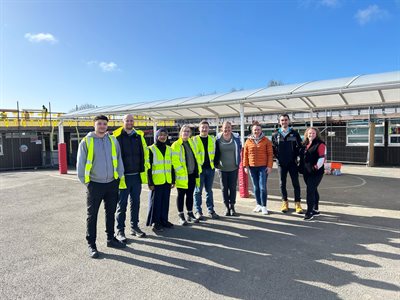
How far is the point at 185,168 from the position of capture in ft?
17.8

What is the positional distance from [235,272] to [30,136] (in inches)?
759

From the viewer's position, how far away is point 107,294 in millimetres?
3188

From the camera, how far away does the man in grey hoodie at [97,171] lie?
13.7 ft

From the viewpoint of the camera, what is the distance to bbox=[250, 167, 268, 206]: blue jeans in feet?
20.1

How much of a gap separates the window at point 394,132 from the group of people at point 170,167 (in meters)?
12.5

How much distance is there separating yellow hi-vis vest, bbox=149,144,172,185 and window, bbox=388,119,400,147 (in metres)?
14.9

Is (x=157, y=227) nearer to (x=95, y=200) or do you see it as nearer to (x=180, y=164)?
(x=180, y=164)

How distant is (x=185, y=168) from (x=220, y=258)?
1.89 meters

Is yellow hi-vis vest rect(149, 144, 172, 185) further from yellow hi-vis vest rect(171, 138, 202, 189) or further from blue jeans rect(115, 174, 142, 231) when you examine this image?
blue jeans rect(115, 174, 142, 231)

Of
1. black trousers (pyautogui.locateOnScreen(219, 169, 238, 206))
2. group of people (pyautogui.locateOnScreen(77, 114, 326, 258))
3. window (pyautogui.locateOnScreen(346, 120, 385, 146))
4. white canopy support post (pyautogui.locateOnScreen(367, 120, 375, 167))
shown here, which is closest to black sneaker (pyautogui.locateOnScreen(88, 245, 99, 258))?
group of people (pyautogui.locateOnScreen(77, 114, 326, 258))

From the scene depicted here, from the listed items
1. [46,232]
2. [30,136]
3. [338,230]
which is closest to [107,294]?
[46,232]

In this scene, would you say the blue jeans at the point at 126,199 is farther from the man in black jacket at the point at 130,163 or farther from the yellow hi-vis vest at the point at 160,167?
the yellow hi-vis vest at the point at 160,167

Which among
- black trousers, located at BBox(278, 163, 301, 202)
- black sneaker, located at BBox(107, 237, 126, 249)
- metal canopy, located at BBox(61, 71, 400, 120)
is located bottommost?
black sneaker, located at BBox(107, 237, 126, 249)

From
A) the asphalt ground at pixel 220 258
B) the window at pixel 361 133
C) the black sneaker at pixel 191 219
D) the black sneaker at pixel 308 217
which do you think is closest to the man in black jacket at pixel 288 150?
the black sneaker at pixel 308 217
